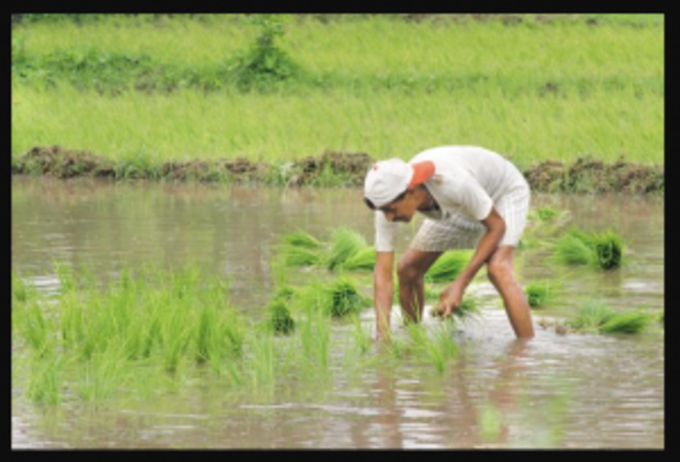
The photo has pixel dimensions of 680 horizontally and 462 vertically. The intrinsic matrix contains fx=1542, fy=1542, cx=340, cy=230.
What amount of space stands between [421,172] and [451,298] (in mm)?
587

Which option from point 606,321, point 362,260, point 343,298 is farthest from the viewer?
point 362,260

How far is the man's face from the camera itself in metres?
6.39

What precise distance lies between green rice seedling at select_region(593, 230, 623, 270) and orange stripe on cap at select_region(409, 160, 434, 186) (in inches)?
127

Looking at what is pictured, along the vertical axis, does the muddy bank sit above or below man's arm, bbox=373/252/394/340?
below

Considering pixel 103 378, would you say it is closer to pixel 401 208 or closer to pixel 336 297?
pixel 401 208

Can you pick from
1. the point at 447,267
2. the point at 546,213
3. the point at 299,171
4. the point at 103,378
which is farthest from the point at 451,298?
the point at 299,171

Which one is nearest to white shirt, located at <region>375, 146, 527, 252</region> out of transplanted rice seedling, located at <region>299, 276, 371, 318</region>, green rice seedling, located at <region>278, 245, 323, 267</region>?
transplanted rice seedling, located at <region>299, 276, 371, 318</region>

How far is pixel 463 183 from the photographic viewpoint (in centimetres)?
659

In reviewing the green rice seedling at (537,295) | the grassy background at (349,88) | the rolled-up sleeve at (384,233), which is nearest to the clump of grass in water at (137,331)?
the rolled-up sleeve at (384,233)

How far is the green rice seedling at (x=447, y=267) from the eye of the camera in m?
8.95

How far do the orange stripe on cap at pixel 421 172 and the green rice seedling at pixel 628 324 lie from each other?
1.46 metres

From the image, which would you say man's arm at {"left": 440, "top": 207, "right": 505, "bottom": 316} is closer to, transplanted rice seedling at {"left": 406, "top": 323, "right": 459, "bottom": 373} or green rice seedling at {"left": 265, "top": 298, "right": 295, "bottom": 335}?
transplanted rice seedling at {"left": 406, "top": 323, "right": 459, "bottom": 373}

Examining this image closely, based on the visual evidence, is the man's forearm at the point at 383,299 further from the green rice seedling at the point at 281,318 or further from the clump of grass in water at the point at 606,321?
the clump of grass in water at the point at 606,321
